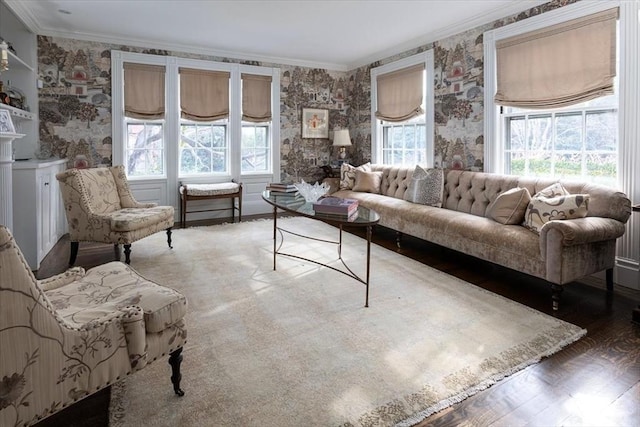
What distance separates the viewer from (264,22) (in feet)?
15.3

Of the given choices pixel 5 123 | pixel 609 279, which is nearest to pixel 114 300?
pixel 5 123

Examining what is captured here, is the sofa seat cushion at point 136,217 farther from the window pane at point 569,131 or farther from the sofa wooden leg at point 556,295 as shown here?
the window pane at point 569,131

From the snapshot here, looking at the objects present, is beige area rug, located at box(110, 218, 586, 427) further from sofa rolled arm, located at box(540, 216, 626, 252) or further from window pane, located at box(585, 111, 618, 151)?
window pane, located at box(585, 111, 618, 151)

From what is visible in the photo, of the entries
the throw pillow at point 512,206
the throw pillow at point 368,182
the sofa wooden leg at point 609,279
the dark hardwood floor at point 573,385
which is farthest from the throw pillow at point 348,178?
the sofa wooden leg at point 609,279

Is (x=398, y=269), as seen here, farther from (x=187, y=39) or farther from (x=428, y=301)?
(x=187, y=39)

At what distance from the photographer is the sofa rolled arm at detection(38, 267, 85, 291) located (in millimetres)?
1876

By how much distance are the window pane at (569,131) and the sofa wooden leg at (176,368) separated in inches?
152

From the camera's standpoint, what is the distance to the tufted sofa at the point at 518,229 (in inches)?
111

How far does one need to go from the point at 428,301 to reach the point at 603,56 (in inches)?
104

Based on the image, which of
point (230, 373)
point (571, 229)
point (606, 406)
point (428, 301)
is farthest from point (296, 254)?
Answer: point (606, 406)

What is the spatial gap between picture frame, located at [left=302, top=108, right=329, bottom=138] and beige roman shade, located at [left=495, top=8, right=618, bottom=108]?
3.26 metres

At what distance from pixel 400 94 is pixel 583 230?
363cm

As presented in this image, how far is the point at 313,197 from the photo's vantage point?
3.51 meters

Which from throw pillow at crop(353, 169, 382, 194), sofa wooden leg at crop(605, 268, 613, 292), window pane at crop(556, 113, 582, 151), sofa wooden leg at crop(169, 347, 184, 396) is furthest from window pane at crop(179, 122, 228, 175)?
sofa wooden leg at crop(605, 268, 613, 292)
